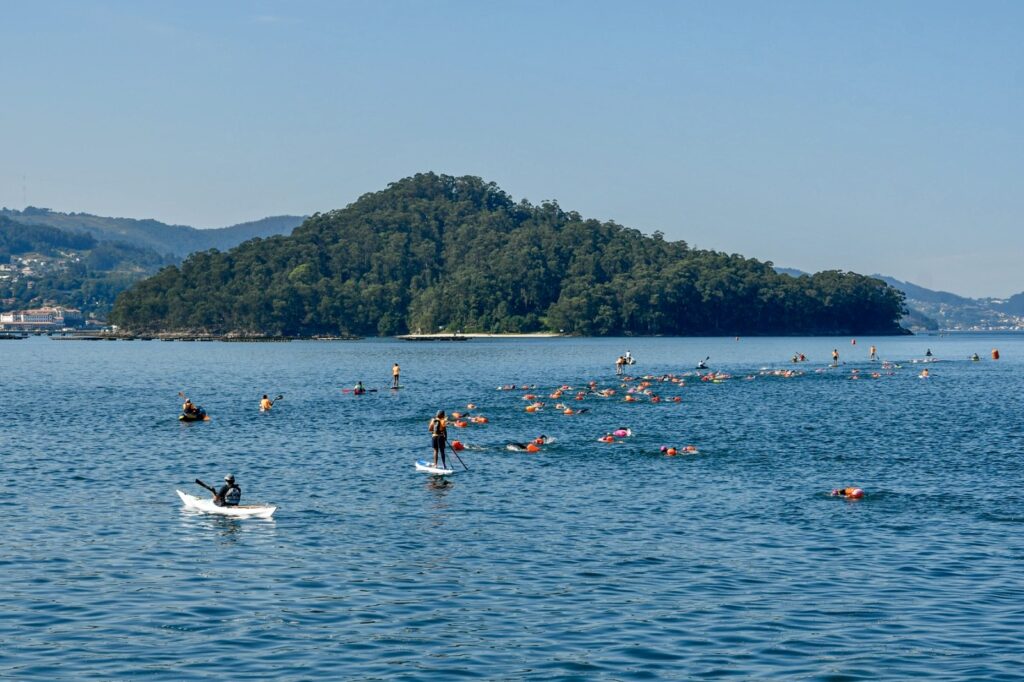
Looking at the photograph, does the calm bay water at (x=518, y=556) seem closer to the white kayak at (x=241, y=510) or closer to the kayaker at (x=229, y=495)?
the white kayak at (x=241, y=510)

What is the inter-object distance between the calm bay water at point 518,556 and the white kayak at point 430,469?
0.73 meters

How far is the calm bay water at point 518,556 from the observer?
A: 24578 millimetres

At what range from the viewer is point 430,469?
172 ft

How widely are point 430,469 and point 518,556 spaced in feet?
61.9

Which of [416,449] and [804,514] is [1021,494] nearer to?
[804,514]

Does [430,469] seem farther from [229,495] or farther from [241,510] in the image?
[241,510]

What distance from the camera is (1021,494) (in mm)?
45438

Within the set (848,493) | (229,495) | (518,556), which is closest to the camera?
(518,556)

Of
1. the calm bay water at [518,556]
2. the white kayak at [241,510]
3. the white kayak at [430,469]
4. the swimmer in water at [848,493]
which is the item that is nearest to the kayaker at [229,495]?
the white kayak at [241,510]

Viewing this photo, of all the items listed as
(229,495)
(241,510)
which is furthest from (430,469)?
(241,510)

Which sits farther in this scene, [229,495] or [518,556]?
[229,495]

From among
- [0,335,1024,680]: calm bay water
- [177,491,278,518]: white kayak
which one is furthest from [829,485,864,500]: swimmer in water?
[177,491,278,518]: white kayak

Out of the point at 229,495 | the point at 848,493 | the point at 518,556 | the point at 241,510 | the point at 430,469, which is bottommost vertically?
the point at 518,556

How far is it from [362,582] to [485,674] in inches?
322
